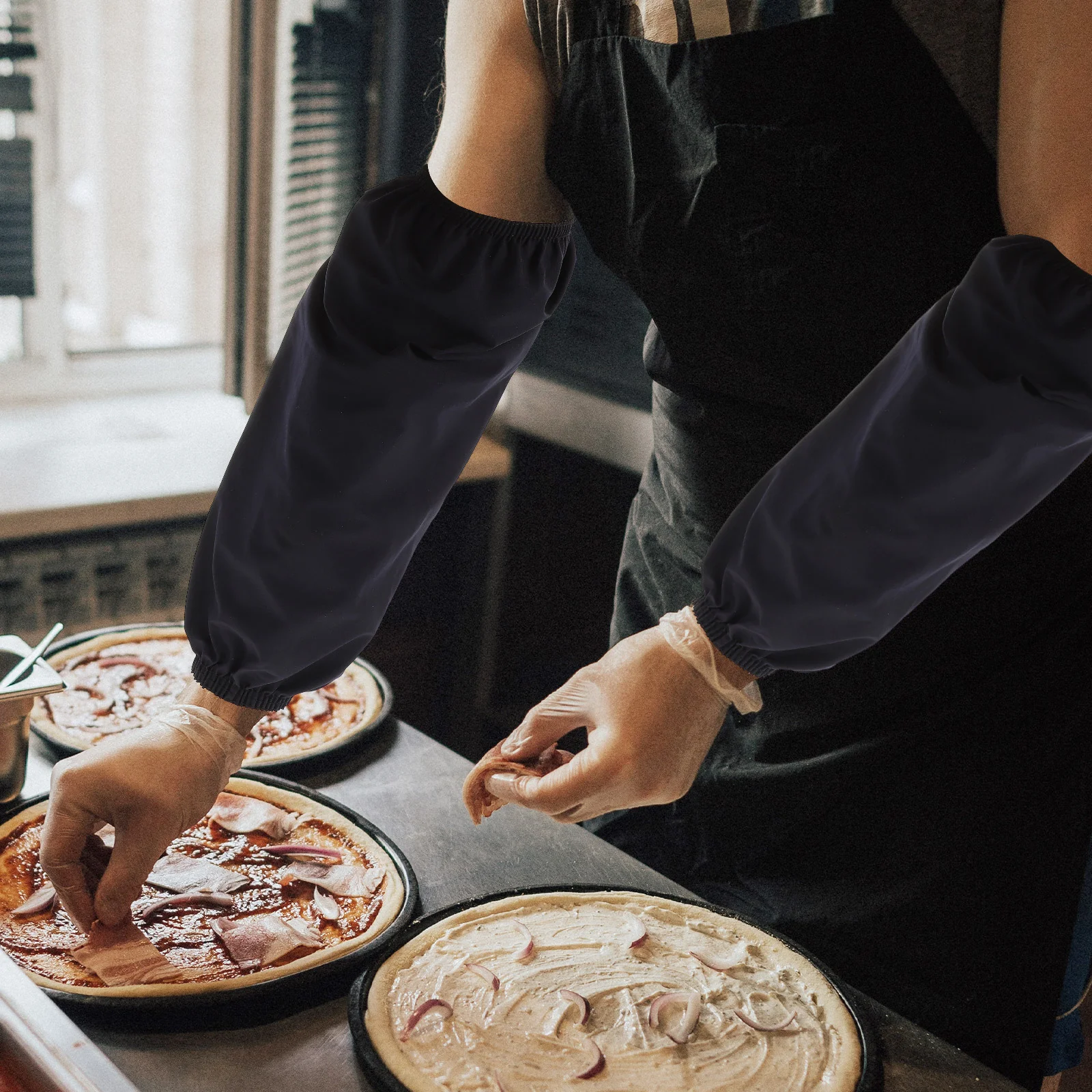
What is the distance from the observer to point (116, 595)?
2.22m

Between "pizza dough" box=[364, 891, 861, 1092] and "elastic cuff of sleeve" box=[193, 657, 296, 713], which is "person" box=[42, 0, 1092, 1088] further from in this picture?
"pizza dough" box=[364, 891, 861, 1092]

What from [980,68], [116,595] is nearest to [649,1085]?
[980,68]

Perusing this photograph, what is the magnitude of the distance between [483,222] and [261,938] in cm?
65

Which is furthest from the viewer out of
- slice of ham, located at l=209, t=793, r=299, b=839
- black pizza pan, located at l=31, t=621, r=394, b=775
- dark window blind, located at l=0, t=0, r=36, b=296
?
dark window blind, located at l=0, t=0, r=36, b=296

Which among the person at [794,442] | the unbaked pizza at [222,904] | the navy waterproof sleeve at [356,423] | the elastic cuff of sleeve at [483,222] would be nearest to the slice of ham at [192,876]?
the unbaked pizza at [222,904]

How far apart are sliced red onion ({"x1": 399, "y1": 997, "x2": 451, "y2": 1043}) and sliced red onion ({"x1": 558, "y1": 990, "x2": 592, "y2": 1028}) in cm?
10

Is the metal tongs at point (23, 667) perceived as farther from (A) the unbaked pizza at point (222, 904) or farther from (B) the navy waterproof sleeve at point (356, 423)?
(B) the navy waterproof sleeve at point (356, 423)

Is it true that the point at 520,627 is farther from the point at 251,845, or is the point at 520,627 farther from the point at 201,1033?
the point at 201,1033

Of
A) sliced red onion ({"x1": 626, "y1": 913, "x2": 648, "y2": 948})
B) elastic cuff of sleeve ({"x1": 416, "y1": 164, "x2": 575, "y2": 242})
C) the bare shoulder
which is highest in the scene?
the bare shoulder

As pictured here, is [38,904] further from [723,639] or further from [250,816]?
[723,639]

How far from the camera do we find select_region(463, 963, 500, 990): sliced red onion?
1.03 m

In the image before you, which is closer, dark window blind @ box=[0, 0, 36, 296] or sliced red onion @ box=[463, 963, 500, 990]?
sliced red onion @ box=[463, 963, 500, 990]

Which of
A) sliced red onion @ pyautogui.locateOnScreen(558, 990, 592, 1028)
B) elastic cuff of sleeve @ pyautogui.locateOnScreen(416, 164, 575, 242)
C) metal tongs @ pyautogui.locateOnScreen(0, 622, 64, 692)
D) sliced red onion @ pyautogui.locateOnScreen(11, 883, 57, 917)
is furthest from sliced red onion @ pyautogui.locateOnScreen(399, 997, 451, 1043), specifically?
elastic cuff of sleeve @ pyautogui.locateOnScreen(416, 164, 575, 242)

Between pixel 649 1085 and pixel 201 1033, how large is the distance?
0.36 meters
